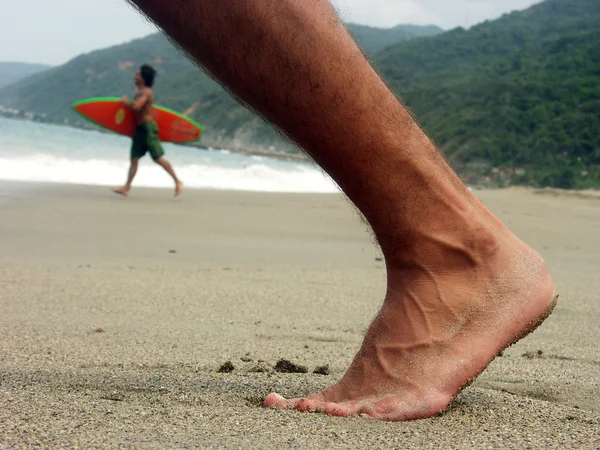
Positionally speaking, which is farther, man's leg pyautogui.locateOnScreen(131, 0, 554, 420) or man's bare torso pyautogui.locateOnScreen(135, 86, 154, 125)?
man's bare torso pyautogui.locateOnScreen(135, 86, 154, 125)

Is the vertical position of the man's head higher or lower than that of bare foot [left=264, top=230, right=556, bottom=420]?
higher

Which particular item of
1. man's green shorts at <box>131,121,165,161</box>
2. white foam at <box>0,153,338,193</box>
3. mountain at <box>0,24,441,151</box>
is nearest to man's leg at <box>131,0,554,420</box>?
man's green shorts at <box>131,121,165,161</box>

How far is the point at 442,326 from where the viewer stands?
4.34ft

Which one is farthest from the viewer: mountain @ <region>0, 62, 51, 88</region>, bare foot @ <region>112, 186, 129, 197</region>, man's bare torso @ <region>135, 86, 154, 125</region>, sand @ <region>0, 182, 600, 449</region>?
mountain @ <region>0, 62, 51, 88</region>

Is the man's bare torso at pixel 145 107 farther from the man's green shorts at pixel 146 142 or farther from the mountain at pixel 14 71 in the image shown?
the mountain at pixel 14 71

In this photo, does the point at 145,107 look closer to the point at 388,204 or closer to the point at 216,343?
the point at 216,343

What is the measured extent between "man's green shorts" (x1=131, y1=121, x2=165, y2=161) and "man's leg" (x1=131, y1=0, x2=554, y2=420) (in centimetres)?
716

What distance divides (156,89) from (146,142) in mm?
62466

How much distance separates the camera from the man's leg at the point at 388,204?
1.14m

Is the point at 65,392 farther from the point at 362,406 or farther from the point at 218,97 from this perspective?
the point at 218,97

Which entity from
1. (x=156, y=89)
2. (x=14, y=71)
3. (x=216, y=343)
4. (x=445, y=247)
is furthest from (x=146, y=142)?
(x=14, y=71)

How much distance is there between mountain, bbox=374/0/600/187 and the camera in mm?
16781

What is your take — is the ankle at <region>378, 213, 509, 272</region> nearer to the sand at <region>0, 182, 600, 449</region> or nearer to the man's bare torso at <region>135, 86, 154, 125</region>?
the sand at <region>0, 182, 600, 449</region>

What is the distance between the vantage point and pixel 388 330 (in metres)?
1.35
